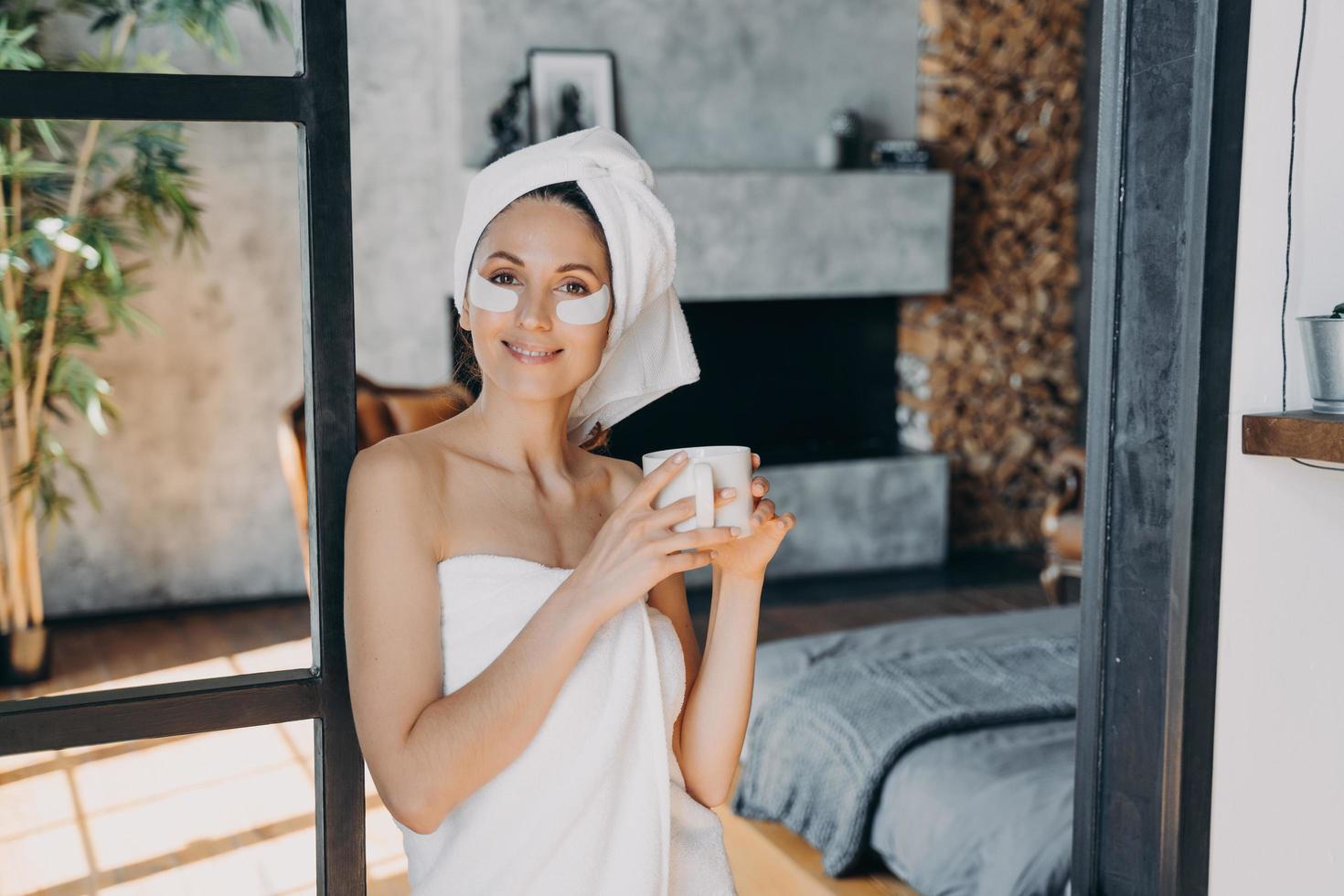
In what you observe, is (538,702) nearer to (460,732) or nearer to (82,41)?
(460,732)

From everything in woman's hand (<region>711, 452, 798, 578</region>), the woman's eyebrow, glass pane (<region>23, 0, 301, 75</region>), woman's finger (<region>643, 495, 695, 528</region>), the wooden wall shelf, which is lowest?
woman's hand (<region>711, 452, 798, 578</region>)

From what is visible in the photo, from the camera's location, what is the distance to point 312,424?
110 cm

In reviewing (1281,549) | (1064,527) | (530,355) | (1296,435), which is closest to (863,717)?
(1281,549)

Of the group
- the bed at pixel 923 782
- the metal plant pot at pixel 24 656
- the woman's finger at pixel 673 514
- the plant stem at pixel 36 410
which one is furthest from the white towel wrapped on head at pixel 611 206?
the metal plant pot at pixel 24 656

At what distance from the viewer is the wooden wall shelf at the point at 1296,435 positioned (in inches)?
49.2

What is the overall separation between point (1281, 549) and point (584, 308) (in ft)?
2.69

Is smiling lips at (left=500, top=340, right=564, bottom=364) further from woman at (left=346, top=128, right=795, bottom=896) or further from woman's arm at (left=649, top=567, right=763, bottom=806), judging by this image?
woman's arm at (left=649, top=567, right=763, bottom=806)

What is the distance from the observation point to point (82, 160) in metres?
2.06

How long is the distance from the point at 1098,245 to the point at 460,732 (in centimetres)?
88

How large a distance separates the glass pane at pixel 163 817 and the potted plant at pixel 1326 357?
102cm

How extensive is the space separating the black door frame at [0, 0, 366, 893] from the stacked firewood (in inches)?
196

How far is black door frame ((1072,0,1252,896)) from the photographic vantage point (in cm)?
136

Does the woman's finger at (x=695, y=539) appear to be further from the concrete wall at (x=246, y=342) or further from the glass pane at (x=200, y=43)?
the concrete wall at (x=246, y=342)

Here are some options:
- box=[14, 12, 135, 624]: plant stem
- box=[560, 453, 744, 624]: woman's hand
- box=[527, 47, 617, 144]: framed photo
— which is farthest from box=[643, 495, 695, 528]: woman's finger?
box=[527, 47, 617, 144]: framed photo
